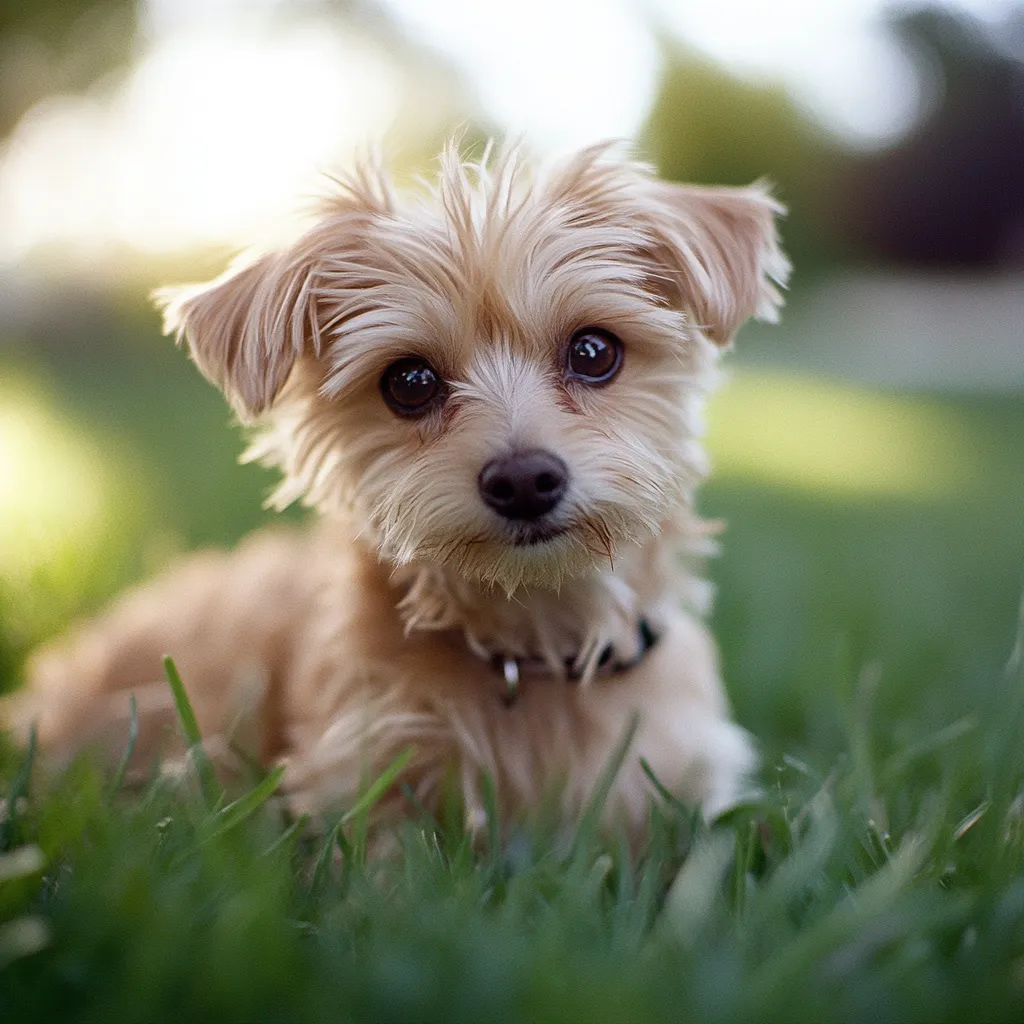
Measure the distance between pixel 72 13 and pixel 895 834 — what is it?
15.5 metres

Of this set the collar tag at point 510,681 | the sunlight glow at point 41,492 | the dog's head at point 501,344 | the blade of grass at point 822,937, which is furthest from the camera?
the sunlight glow at point 41,492

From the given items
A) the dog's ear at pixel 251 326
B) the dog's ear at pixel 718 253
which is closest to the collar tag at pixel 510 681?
the dog's ear at pixel 251 326

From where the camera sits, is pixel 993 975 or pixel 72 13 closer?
pixel 993 975

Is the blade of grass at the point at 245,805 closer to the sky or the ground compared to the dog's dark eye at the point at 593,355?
closer to the ground

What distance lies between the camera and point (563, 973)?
4.87 feet

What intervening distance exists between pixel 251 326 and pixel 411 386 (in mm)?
453

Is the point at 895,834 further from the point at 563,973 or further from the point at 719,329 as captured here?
the point at 719,329

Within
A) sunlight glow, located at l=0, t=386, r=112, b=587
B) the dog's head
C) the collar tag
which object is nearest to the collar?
the collar tag

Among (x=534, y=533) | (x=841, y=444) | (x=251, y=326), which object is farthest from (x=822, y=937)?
(x=841, y=444)

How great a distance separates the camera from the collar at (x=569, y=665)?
8.79ft

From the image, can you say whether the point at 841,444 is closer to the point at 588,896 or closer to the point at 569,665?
the point at 569,665

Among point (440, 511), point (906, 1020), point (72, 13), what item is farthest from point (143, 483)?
point (72, 13)

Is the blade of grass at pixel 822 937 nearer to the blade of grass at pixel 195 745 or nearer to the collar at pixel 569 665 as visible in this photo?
the collar at pixel 569 665

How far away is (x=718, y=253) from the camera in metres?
2.70
